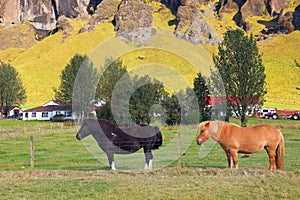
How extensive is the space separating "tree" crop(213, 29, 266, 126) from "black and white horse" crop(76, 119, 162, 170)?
3365cm

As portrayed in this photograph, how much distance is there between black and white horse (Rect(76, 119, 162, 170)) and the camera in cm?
1711

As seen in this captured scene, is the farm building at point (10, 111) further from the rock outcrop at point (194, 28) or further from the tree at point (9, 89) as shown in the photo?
the rock outcrop at point (194, 28)

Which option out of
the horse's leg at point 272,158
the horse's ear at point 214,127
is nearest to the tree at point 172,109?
the horse's ear at point 214,127

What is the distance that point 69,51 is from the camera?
180875mm

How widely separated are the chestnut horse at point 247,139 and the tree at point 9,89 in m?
87.9

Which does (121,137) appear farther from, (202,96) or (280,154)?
(202,96)

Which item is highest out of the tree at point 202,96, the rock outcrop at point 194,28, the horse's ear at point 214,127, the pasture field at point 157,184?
the rock outcrop at point 194,28

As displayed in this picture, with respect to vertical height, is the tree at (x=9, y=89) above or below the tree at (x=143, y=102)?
above

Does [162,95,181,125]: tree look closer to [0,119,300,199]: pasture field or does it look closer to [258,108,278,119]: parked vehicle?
[258,108,278,119]: parked vehicle

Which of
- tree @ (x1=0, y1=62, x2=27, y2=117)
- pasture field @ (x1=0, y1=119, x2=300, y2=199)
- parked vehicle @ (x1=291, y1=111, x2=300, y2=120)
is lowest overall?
pasture field @ (x1=0, y1=119, x2=300, y2=199)

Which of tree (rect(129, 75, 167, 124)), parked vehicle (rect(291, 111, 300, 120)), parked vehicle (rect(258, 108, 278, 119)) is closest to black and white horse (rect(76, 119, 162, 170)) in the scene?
tree (rect(129, 75, 167, 124))

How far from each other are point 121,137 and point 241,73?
37.1 meters

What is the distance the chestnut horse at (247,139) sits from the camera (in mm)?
14922

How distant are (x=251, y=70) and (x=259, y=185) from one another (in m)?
41.6
